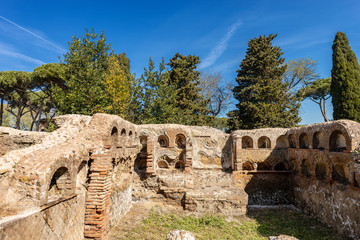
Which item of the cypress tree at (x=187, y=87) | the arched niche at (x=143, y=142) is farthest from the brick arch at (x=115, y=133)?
the cypress tree at (x=187, y=87)

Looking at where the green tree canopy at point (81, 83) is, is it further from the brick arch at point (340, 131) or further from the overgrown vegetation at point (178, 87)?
the brick arch at point (340, 131)

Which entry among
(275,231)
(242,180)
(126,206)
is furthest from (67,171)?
(242,180)

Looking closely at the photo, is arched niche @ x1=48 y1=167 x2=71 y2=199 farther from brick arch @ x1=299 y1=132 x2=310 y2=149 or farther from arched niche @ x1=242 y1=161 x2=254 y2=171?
brick arch @ x1=299 y1=132 x2=310 y2=149

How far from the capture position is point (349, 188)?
6.75 meters

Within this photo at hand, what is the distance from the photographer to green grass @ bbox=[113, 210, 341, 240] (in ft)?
22.0

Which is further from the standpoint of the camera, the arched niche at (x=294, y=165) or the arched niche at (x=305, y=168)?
the arched niche at (x=294, y=165)

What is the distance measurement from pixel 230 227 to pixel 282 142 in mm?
6937

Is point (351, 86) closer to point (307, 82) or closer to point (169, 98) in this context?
point (307, 82)

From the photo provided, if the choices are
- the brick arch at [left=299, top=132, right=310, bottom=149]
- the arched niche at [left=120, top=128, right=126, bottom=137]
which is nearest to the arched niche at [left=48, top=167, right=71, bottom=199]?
the arched niche at [left=120, top=128, right=126, bottom=137]

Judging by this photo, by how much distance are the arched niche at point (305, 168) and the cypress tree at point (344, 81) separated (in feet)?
29.1

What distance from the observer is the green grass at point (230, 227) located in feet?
22.0

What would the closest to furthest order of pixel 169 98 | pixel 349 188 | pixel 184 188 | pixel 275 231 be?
pixel 349 188 → pixel 275 231 → pixel 184 188 → pixel 169 98

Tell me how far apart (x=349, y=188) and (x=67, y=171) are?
27.9 feet

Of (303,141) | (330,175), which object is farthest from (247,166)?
(330,175)
